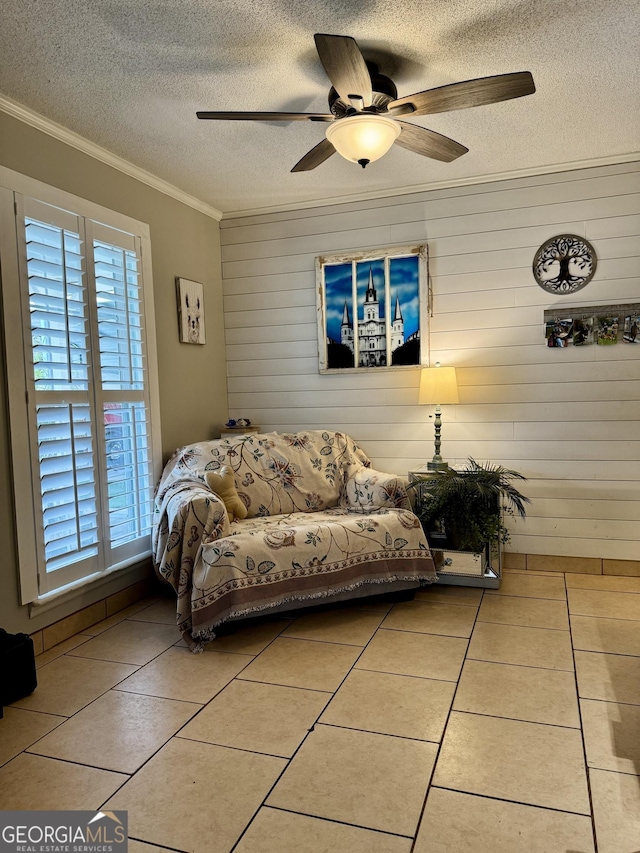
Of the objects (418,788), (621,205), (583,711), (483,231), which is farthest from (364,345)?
(418,788)

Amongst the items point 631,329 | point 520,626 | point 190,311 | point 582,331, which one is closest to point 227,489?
point 190,311

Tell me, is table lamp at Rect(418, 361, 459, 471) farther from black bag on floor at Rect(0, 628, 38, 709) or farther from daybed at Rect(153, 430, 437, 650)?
black bag on floor at Rect(0, 628, 38, 709)

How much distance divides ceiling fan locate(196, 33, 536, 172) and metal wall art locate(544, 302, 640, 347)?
5.10 ft

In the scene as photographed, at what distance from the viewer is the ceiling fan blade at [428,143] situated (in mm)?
2580

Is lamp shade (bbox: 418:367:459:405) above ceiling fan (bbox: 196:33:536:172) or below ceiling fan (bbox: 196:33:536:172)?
below

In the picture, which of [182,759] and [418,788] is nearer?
[418,788]

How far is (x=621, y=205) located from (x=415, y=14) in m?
2.18

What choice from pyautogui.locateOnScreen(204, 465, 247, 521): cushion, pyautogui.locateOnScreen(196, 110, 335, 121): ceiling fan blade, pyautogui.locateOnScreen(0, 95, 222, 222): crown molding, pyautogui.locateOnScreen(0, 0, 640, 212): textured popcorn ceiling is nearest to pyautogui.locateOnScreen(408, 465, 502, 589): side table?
pyautogui.locateOnScreen(204, 465, 247, 521): cushion

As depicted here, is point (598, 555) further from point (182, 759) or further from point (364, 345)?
point (182, 759)

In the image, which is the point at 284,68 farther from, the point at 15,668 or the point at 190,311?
the point at 15,668

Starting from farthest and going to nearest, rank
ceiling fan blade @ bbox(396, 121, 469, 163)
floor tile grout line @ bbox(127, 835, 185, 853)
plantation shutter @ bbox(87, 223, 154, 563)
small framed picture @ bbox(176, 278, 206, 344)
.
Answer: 1. small framed picture @ bbox(176, 278, 206, 344)
2. plantation shutter @ bbox(87, 223, 154, 563)
3. ceiling fan blade @ bbox(396, 121, 469, 163)
4. floor tile grout line @ bbox(127, 835, 185, 853)

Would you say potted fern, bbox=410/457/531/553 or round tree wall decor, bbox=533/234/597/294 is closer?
potted fern, bbox=410/457/531/553

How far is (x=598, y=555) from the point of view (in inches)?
152

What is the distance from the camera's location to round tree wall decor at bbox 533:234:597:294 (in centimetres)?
378
